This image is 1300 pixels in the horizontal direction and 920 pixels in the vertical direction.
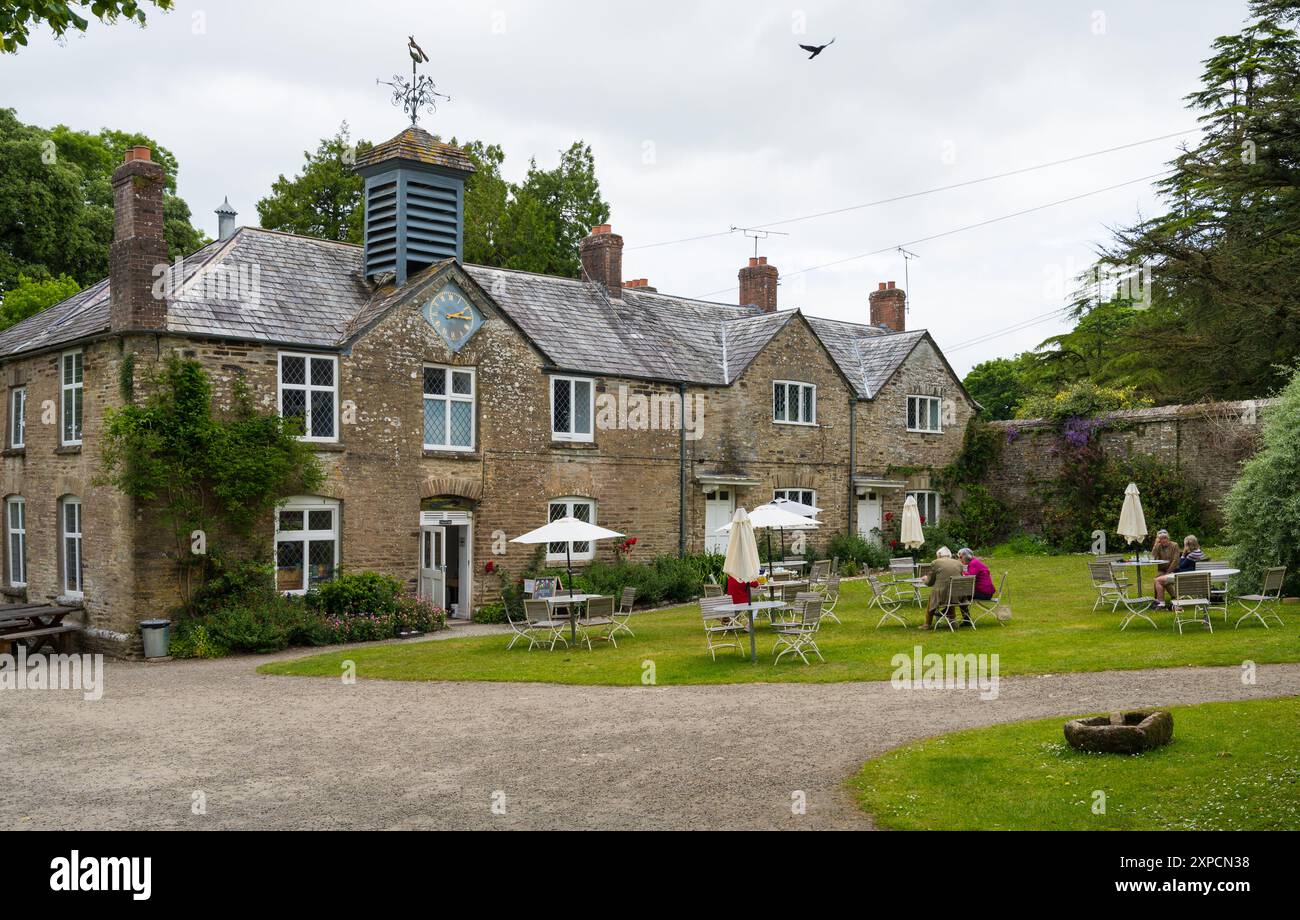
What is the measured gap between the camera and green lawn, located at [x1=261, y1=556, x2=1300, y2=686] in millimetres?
14906

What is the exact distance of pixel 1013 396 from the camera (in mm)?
63906

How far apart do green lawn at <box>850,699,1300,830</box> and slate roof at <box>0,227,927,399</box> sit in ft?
51.6

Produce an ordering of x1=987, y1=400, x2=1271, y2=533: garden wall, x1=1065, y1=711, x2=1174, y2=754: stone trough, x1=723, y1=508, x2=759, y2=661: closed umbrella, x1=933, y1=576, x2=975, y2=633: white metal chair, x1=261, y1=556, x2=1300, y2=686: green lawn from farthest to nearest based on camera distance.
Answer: x1=987, y1=400, x2=1271, y2=533: garden wall < x1=933, y1=576, x2=975, y2=633: white metal chair < x1=723, y1=508, x2=759, y2=661: closed umbrella < x1=261, y1=556, x2=1300, y2=686: green lawn < x1=1065, y1=711, x2=1174, y2=754: stone trough

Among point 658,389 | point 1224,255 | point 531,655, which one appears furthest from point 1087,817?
point 1224,255

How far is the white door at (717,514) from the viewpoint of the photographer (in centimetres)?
2877

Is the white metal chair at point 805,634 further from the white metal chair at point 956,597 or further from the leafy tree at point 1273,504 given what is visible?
the leafy tree at point 1273,504

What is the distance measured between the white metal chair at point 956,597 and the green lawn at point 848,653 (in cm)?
46

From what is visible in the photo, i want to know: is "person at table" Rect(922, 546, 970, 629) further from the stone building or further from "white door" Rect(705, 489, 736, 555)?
"white door" Rect(705, 489, 736, 555)

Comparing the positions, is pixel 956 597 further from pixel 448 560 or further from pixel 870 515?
pixel 870 515

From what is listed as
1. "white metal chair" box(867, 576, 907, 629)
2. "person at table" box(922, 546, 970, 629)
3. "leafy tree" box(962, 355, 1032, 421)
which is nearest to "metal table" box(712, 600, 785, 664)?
"person at table" box(922, 546, 970, 629)

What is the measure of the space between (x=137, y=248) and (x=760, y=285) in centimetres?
2089

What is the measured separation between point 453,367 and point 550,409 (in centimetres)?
259

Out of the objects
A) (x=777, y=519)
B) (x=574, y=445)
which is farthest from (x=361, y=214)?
(x=777, y=519)

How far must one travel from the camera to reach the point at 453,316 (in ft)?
77.7
